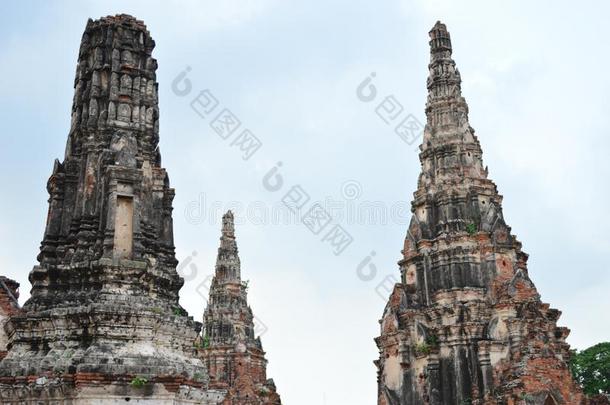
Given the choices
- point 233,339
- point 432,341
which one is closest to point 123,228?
point 432,341

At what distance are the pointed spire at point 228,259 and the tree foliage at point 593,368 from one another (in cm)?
2378

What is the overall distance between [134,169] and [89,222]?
3.33ft

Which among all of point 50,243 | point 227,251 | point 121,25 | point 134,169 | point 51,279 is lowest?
point 51,279

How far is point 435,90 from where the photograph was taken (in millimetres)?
31609

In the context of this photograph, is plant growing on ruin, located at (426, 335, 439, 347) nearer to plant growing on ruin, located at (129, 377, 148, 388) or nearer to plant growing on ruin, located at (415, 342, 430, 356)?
plant growing on ruin, located at (415, 342, 430, 356)

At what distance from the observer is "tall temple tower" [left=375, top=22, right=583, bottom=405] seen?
73.0 ft

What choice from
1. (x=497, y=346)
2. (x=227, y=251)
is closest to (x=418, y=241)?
(x=497, y=346)

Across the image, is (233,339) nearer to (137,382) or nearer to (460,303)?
(460,303)

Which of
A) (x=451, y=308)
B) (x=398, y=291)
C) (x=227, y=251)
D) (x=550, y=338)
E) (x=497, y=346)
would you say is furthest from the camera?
(x=227, y=251)

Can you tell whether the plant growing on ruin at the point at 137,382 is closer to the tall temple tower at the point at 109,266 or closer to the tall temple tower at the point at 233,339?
the tall temple tower at the point at 109,266

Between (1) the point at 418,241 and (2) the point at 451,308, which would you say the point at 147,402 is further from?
(1) the point at 418,241

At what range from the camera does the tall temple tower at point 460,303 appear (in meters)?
22.3

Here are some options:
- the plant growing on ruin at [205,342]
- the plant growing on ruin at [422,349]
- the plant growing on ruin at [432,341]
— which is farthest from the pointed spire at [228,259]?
the plant growing on ruin at [432,341]

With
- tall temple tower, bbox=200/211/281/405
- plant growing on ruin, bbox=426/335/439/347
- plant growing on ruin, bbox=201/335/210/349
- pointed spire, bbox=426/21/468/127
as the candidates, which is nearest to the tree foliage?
tall temple tower, bbox=200/211/281/405
